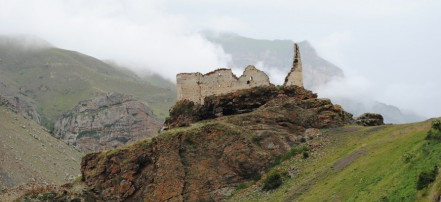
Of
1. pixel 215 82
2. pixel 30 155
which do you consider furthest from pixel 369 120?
pixel 30 155

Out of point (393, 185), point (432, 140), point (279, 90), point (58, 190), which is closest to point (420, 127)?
point (432, 140)

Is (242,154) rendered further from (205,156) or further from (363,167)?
(363,167)

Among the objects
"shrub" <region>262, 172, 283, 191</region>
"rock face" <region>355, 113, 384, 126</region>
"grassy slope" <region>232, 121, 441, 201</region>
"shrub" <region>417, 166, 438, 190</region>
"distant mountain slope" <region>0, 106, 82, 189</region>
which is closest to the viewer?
"shrub" <region>417, 166, 438, 190</region>

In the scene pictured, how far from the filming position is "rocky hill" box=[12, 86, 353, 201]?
55375mm

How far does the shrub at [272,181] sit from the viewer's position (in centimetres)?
5069

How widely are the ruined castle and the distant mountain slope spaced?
210 ft

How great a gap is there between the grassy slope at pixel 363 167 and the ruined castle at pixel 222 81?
986 cm

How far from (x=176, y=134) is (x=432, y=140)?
28697 mm

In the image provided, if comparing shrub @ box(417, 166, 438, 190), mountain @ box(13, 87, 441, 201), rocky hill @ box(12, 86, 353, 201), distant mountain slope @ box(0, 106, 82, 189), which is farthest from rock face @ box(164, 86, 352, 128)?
distant mountain slope @ box(0, 106, 82, 189)

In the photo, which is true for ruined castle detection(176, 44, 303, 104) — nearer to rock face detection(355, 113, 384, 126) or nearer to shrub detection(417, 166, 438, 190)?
rock face detection(355, 113, 384, 126)

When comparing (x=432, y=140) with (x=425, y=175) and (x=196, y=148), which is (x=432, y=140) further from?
(x=196, y=148)

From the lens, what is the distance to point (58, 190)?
56500mm

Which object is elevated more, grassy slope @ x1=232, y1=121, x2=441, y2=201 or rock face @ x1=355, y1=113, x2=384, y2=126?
rock face @ x1=355, y1=113, x2=384, y2=126

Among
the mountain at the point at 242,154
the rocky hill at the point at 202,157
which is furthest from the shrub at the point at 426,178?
the rocky hill at the point at 202,157
